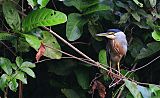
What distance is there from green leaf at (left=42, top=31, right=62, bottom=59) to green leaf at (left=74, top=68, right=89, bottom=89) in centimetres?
23

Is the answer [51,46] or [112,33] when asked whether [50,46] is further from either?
[112,33]

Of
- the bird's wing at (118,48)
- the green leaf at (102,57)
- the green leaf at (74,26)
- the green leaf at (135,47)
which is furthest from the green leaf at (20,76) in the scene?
the green leaf at (135,47)

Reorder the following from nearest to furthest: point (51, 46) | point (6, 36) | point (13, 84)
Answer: point (13, 84) → point (6, 36) → point (51, 46)

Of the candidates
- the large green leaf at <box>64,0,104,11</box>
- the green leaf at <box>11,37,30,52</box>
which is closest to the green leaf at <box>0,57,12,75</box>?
the green leaf at <box>11,37,30,52</box>

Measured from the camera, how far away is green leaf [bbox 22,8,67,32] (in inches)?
54.2

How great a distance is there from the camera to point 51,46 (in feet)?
5.16

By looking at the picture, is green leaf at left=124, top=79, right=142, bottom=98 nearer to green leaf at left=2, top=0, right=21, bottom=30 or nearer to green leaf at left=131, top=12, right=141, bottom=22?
green leaf at left=131, top=12, right=141, bottom=22

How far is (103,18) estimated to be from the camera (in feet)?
5.77

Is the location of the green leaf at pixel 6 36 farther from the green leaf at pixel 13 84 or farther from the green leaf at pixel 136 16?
the green leaf at pixel 136 16

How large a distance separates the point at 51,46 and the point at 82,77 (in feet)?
0.91

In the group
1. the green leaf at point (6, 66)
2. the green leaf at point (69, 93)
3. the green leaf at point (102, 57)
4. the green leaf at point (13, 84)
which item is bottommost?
the green leaf at point (69, 93)

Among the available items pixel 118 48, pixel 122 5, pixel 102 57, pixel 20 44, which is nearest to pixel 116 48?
pixel 118 48

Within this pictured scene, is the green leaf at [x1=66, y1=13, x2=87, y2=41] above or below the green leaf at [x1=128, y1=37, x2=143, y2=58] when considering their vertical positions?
above

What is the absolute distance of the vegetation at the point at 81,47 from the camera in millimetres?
1515
